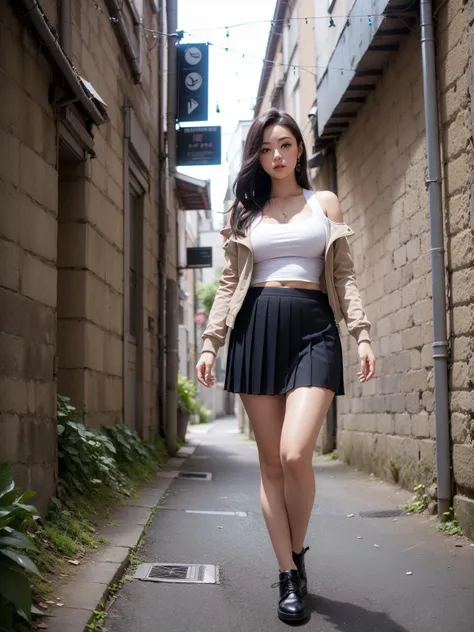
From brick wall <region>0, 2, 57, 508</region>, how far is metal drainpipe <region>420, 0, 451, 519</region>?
249cm

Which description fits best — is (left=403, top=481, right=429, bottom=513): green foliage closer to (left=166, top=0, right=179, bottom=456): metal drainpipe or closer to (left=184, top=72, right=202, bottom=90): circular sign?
(left=166, top=0, right=179, bottom=456): metal drainpipe

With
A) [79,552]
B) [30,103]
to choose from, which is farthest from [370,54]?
[79,552]

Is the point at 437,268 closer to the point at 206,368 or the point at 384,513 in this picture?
the point at 384,513

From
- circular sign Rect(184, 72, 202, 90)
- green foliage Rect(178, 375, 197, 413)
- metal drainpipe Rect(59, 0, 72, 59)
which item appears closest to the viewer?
metal drainpipe Rect(59, 0, 72, 59)

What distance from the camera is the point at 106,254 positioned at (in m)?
6.96

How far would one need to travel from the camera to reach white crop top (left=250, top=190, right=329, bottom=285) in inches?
127

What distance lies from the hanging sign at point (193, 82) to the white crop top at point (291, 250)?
868 cm

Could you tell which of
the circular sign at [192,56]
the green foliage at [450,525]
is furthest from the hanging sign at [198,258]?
the green foliage at [450,525]

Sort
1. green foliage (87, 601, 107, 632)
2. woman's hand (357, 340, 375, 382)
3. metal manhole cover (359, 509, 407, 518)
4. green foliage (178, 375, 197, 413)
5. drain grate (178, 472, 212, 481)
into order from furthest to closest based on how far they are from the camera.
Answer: green foliage (178, 375, 197, 413), drain grate (178, 472, 212, 481), metal manhole cover (359, 509, 407, 518), woman's hand (357, 340, 375, 382), green foliage (87, 601, 107, 632)

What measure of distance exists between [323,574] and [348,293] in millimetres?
1526

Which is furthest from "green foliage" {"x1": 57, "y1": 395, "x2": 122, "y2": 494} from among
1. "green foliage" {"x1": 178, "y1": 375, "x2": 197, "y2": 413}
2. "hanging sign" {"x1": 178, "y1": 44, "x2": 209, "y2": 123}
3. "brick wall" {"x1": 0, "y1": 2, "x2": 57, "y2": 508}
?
"green foliage" {"x1": 178, "y1": 375, "x2": 197, "y2": 413}

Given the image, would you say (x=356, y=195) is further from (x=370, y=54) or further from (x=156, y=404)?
(x=156, y=404)

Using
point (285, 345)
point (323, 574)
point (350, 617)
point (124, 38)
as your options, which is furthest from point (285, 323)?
point (124, 38)

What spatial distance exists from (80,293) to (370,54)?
11.0 feet
